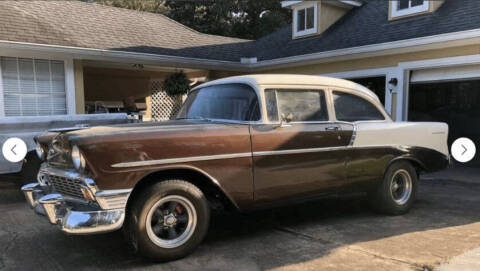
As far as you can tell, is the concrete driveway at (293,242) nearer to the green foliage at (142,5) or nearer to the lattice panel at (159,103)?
the lattice panel at (159,103)

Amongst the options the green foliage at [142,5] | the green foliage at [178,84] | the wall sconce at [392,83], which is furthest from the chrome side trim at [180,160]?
the green foliage at [142,5]

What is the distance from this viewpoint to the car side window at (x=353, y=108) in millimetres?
4691

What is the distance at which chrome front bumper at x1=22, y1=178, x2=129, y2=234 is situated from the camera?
3188 mm

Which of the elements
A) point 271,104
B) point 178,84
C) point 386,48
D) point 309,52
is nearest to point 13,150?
point 271,104

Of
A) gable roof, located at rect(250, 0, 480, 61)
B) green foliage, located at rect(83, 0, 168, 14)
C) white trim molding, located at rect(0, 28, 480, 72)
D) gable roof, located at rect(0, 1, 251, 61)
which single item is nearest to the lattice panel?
gable roof, located at rect(0, 1, 251, 61)

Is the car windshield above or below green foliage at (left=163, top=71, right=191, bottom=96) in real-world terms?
below

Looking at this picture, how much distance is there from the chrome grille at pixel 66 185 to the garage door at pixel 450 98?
8.57 m

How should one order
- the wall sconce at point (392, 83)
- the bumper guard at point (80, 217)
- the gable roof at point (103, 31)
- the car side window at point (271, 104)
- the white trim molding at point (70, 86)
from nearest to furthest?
the bumper guard at point (80, 217), the car side window at point (271, 104), the gable roof at point (103, 31), the wall sconce at point (392, 83), the white trim molding at point (70, 86)

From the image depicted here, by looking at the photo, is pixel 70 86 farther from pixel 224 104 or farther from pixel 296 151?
pixel 296 151

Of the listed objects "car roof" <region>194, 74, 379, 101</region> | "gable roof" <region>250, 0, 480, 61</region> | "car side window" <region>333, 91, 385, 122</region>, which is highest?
"gable roof" <region>250, 0, 480, 61</region>

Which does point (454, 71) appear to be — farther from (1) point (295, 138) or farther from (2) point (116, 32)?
(2) point (116, 32)

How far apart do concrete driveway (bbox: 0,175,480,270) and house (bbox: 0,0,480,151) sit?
459 cm

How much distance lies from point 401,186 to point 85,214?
4099mm

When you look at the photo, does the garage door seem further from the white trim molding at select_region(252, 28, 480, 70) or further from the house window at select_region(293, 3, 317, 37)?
the house window at select_region(293, 3, 317, 37)
